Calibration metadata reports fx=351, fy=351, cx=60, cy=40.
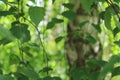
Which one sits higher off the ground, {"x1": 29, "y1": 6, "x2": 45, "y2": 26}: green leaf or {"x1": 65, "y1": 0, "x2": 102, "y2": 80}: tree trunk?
{"x1": 29, "y1": 6, "x2": 45, "y2": 26}: green leaf

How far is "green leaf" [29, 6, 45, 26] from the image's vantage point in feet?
3.07

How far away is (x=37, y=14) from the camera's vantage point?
Result: 37.2 inches

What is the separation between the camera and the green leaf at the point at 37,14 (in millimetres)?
934

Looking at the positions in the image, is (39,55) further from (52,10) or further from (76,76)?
(76,76)

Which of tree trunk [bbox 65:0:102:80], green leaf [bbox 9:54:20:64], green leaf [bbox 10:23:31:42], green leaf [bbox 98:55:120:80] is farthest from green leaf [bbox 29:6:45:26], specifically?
tree trunk [bbox 65:0:102:80]

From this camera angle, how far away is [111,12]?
3.48ft

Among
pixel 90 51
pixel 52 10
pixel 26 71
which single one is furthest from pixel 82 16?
pixel 52 10

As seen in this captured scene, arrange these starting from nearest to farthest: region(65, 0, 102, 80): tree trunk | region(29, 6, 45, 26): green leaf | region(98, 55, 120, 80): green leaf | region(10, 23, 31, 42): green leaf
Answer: region(98, 55, 120, 80): green leaf < region(29, 6, 45, 26): green leaf < region(10, 23, 31, 42): green leaf < region(65, 0, 102, 80): tree trunk

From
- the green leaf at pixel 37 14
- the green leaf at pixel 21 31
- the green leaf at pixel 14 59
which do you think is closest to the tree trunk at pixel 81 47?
A: the green leaf at pixel 14 59

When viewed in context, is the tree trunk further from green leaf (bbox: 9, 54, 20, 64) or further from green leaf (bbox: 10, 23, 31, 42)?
green leaf (bbox: 10, 23, 31, 42)

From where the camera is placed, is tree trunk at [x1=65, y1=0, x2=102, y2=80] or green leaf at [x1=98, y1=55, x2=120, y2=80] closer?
green leaf at [x1=98, y1=55, x2=120, y2=80]

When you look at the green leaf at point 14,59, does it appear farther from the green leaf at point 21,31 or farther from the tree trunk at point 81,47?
the tree trunk at point 81,47

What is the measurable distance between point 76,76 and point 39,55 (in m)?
3.14

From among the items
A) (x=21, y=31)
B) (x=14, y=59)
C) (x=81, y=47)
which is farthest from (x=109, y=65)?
(x=81, y=47)
